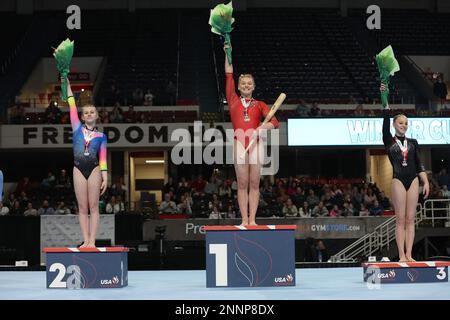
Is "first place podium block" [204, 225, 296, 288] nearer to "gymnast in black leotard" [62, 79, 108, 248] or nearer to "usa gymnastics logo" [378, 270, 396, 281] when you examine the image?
"usa gymnastics logo" [378, 270, 396, 281]

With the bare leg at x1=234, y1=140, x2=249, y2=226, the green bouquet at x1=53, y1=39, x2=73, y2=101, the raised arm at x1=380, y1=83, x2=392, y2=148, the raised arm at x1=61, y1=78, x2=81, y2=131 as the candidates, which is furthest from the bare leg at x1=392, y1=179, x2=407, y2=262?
the green bouquet at x1=53, y1=39, x2=73, y2=101

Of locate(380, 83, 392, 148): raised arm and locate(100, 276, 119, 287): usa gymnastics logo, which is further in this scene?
locate(380, 83, 392, 148): raised arm

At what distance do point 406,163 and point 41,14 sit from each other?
1135 inches

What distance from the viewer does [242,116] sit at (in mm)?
8969

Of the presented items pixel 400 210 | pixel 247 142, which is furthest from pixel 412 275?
pixel 247 142

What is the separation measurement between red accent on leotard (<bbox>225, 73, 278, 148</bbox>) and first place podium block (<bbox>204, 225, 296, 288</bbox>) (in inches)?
42.4

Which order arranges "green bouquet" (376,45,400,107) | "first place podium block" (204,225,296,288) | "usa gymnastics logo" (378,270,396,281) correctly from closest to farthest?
"first place podium block" (204,225,296,288)
"usa gymnastics logo" (378,270,396,281)
"green bouquet" (376,45,400,107)

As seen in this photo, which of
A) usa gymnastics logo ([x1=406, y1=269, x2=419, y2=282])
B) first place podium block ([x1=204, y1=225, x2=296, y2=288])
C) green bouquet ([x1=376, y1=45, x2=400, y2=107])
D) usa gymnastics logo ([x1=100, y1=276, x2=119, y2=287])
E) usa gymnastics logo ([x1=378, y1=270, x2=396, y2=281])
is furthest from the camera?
green bouquet ([x1=376, y1=45, x2=400, y2=107])

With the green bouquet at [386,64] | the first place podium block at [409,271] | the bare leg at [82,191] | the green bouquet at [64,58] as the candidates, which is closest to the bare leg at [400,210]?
the first place podium block at [409,271]

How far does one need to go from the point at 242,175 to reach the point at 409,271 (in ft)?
7.40

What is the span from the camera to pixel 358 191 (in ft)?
74.5

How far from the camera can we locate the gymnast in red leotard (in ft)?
29.1

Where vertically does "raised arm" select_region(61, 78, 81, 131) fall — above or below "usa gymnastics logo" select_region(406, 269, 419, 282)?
above
